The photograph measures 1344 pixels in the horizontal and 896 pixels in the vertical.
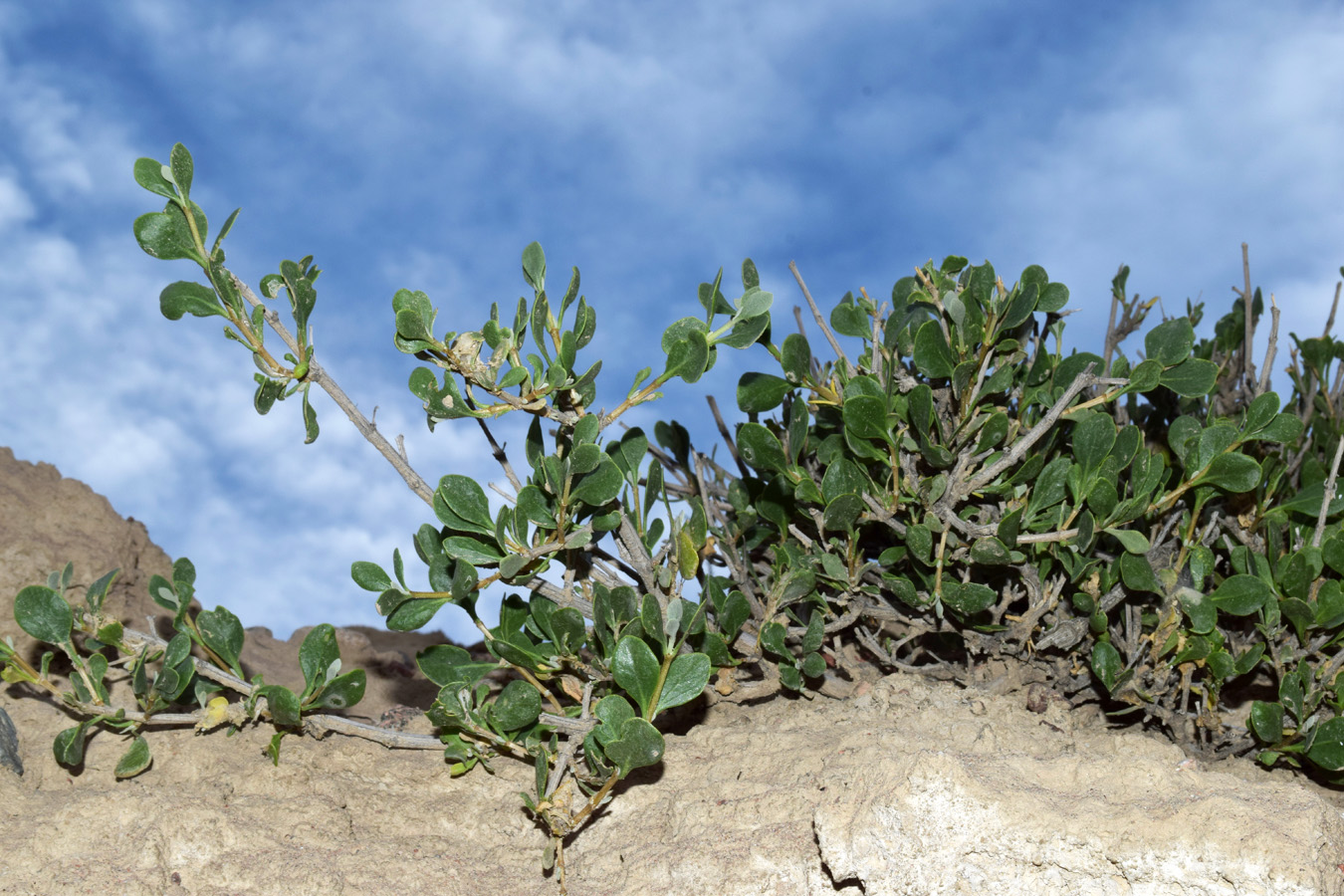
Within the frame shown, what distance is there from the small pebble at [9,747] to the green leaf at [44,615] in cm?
24

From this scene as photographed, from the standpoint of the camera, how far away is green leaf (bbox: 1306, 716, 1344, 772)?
2.22m

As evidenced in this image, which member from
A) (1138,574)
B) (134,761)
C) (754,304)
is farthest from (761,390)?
(134,761)

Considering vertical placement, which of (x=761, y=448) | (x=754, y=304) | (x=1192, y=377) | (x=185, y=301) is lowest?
(x=1192, y=377)

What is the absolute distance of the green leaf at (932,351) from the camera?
2.21m

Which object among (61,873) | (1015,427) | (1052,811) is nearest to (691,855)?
(1052,811)

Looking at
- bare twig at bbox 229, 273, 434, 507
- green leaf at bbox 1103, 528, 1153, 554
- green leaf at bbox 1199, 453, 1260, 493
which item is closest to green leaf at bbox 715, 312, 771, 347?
bare twig at bbox 229, 273, 434, 507

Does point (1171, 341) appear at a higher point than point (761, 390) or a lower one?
lower

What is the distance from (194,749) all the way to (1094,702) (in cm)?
225

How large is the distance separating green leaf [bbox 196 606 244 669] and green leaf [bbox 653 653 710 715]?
1178 millimetres

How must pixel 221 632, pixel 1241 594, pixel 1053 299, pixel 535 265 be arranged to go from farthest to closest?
pixel 221 632, pixel 1053 299, pixel 1241 594, pixel 535 265

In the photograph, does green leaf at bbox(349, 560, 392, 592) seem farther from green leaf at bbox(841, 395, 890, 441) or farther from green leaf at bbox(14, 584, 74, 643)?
green leaf at bbox(841, 395, 890, 441)

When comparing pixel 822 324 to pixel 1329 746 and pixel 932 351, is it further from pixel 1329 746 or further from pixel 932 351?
pixel 1329 746

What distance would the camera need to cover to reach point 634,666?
2041 mm

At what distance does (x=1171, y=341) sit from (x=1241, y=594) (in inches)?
22.8
